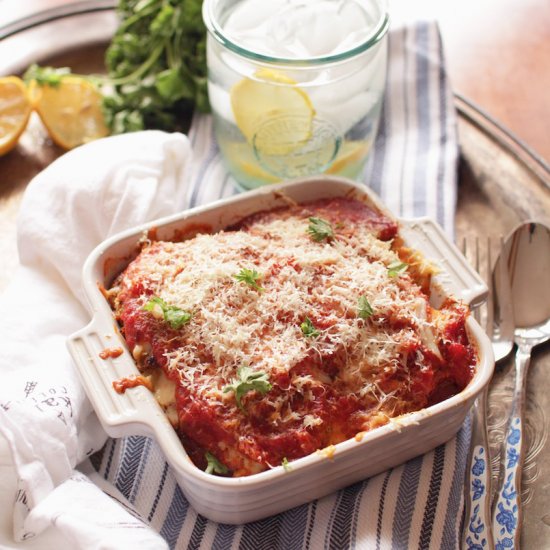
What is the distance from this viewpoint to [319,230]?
2.05 m

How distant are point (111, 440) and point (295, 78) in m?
1.10

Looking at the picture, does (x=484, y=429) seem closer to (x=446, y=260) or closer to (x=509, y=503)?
(x=509, y=503)

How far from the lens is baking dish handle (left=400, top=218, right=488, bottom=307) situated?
196 cm

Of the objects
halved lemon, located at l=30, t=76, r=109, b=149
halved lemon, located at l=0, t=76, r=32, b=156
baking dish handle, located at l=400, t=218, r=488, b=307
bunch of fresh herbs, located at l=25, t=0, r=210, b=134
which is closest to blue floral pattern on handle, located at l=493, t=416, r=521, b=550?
baking dish handle, located at l=400, t=218, r=488, b=307

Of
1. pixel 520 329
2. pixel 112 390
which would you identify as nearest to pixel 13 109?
pixel 112 390

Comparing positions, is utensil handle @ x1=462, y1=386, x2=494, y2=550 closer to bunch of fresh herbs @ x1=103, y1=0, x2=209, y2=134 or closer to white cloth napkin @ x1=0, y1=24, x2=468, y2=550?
white cloth napkin @ x1=0, y1=24, x2=468, y2=550

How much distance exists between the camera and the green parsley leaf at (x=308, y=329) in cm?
181

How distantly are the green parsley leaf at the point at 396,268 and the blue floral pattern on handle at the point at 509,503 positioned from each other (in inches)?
19.4

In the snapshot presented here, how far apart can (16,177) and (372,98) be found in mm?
1184

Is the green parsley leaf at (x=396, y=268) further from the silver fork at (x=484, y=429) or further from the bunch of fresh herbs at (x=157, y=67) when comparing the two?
the bunch of fresh herbs at (x=157, y=67)

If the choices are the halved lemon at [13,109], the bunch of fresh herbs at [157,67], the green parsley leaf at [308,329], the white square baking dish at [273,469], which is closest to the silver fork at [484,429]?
the white square baking dish at [273,469]

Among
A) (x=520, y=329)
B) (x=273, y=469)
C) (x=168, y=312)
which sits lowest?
(x=520, y=329)

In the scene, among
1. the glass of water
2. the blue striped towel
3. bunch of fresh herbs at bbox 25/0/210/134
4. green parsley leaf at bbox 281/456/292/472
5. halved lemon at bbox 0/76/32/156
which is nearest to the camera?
green parsley leaf at bbox 281/456/292/472

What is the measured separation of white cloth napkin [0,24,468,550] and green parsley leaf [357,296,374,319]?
400 mm
